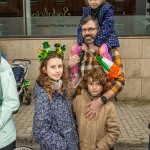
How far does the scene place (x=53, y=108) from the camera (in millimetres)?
2645

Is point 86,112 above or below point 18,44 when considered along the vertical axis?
below

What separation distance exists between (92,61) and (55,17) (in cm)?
532

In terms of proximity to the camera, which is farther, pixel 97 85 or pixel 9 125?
pixel 97 85

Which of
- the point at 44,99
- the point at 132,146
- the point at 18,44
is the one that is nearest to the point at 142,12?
A: the point at 18,44

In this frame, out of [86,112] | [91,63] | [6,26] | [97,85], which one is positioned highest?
[6,26]

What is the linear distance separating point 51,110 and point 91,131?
1.59 ft

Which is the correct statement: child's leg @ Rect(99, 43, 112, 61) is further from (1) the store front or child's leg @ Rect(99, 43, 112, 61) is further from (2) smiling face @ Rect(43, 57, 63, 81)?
(1) the store front

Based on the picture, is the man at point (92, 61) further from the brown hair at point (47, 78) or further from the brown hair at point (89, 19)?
the brown hair at point (47, 78)

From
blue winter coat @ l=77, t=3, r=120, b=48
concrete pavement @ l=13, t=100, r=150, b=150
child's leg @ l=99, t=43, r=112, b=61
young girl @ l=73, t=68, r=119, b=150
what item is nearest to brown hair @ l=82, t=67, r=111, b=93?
young girl @ l=73, t=68, r=119, b=150

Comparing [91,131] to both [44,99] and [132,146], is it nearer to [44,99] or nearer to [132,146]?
[44,99]

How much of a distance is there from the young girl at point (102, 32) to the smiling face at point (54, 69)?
0.27 m

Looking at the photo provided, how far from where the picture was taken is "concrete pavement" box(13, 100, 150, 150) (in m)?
5.35

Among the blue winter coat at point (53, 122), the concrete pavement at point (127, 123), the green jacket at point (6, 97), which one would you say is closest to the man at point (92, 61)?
the blue winter coat at point (53, 122)

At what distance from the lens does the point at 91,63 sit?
2.97 meters
